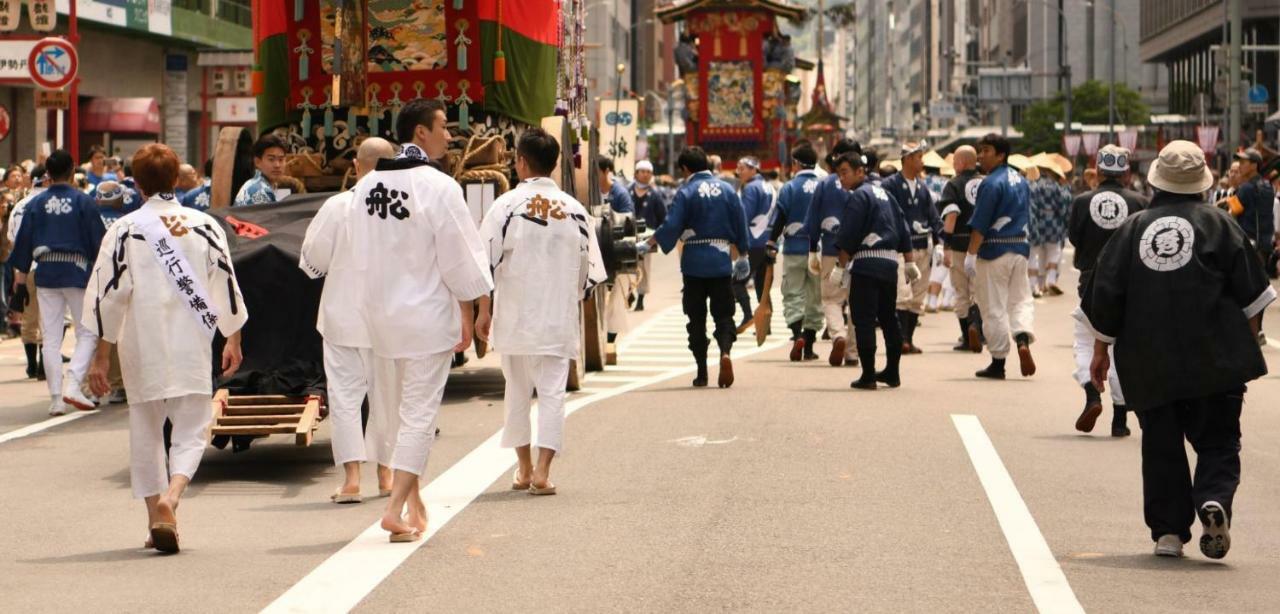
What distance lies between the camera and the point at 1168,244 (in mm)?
8367

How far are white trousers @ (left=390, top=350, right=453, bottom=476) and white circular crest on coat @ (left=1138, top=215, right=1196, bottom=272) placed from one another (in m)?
3.02

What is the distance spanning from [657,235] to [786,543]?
8022 mm

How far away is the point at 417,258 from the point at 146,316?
1.18 metres

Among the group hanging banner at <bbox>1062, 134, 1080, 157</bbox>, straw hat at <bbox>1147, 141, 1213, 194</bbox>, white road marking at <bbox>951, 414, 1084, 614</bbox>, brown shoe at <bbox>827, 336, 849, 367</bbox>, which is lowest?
white road marking at <bbox>951, 414, 1084, 614</bbox>

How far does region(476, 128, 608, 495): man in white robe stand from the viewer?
10352 millimetres

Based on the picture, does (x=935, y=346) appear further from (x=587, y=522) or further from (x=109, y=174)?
(x=587, y=522)

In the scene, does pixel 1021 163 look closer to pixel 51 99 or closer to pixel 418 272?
pixel 51 99

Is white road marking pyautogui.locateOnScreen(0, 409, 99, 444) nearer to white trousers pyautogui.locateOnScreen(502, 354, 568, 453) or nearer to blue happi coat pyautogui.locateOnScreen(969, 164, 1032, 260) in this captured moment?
white trousers pyautogui.locateOnScreen(502, 354, 568, 453)

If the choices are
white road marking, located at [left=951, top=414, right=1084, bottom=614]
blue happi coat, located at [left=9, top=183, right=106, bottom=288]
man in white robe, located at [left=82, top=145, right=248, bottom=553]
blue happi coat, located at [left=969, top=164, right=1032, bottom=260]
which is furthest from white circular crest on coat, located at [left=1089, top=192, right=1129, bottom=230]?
blue happi coat, located at [left=9, top=183, right=106, bottom=288]

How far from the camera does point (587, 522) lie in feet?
30.1

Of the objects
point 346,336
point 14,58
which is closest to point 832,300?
point 346,336

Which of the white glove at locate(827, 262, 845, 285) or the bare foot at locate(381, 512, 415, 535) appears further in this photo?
the white glove at locate(827, 262, 845, 285)

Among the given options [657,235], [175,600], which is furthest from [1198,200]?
[657,235]

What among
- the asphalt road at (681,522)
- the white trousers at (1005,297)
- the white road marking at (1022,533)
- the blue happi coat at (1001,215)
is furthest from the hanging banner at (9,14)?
the white road marking at (1022,533)
